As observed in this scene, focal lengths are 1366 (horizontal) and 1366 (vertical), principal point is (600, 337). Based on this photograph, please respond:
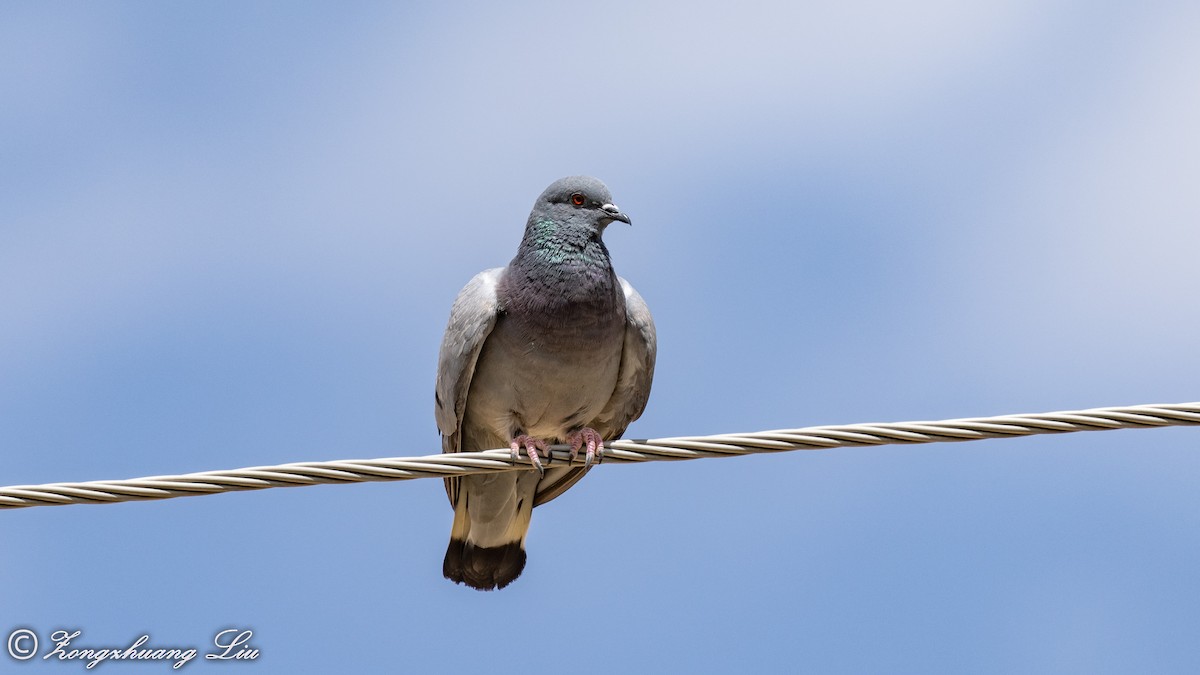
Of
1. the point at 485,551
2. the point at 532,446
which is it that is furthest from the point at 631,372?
the point at 485,551

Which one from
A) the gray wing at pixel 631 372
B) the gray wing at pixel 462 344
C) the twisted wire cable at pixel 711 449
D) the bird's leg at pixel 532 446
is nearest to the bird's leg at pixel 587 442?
the bird's leg at pixel 532 446

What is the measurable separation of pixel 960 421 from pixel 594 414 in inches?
122

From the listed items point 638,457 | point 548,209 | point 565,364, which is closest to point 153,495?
point 638,457

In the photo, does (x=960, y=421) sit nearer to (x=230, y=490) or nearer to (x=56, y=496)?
(x=230, y=490)

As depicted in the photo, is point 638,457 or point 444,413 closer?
point 638,457

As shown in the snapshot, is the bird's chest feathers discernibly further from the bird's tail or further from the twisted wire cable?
the twisted wire cable

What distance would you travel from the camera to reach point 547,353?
7645 millimetres

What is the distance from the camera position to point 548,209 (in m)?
8.16

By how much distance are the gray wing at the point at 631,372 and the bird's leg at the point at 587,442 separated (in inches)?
14.6

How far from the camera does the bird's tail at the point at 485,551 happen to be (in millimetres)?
8594

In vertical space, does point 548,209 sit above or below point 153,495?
above

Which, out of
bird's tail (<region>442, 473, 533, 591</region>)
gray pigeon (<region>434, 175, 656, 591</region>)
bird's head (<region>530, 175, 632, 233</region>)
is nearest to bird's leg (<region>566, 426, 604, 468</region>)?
gray pigeon (<region>434, 175, 656, 591</region>)

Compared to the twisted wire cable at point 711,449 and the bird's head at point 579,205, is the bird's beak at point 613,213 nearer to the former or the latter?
the bird's head at point 579,205

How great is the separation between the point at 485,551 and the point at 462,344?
1567 mm
